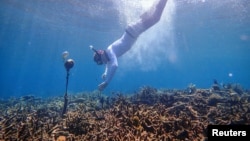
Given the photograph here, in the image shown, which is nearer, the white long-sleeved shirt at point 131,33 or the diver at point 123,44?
the diver at point 123,44

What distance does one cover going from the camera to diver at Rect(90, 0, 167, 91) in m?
11.0

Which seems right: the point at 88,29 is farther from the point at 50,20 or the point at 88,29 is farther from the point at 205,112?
the point at 205,112

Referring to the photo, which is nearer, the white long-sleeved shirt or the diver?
the diver

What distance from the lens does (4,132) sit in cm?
571

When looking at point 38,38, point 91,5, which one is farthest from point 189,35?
point 38,38

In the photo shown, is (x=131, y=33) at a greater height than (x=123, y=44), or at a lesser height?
greater

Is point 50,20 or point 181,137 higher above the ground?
point 50,20

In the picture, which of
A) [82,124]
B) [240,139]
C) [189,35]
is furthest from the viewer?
[189,35]

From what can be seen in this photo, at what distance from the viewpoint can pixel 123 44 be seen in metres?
13.7

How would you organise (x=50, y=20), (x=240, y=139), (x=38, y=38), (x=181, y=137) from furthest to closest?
(x=38, y=38)
(x=50, y=20)
(x=181, y=137)
(x=240, y=139)

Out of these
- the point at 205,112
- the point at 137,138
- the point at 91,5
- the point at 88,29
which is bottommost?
the point at 137,138

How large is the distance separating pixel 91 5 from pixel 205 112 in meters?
24.4

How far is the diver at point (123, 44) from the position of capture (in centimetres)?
1100

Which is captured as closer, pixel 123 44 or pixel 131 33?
pixel 131 33
